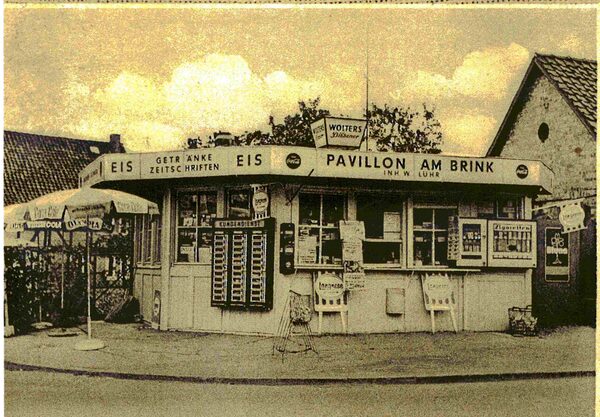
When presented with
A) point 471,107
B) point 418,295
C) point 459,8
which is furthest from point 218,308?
point 459,8

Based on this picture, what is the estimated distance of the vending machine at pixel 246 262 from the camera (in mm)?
11867

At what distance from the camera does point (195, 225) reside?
1247cm

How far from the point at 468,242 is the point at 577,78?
2835 millimetres

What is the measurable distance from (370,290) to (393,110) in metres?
2.72

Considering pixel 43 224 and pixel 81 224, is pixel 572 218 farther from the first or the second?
pixel 81 224

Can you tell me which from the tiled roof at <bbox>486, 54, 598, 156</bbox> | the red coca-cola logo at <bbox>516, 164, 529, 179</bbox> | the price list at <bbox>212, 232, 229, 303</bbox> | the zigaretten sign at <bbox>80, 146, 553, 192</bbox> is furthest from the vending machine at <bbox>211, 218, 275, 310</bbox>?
the red coca-cola logo at <bbox>516, 164, 529, 179</bbox>

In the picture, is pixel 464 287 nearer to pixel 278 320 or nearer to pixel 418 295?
pixel 418 295

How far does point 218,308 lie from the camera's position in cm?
1212

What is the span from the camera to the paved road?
29.3ft

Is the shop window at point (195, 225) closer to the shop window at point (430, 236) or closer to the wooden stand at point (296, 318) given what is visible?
the wooden stand at point (296, 318)

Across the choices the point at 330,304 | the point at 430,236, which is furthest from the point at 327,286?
the point at 430,236

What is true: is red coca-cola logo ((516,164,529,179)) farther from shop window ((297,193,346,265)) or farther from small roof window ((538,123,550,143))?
shop window ((297,193,346,265))

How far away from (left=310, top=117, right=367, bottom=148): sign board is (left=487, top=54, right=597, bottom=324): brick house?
184 cm

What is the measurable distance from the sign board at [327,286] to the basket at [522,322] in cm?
256
